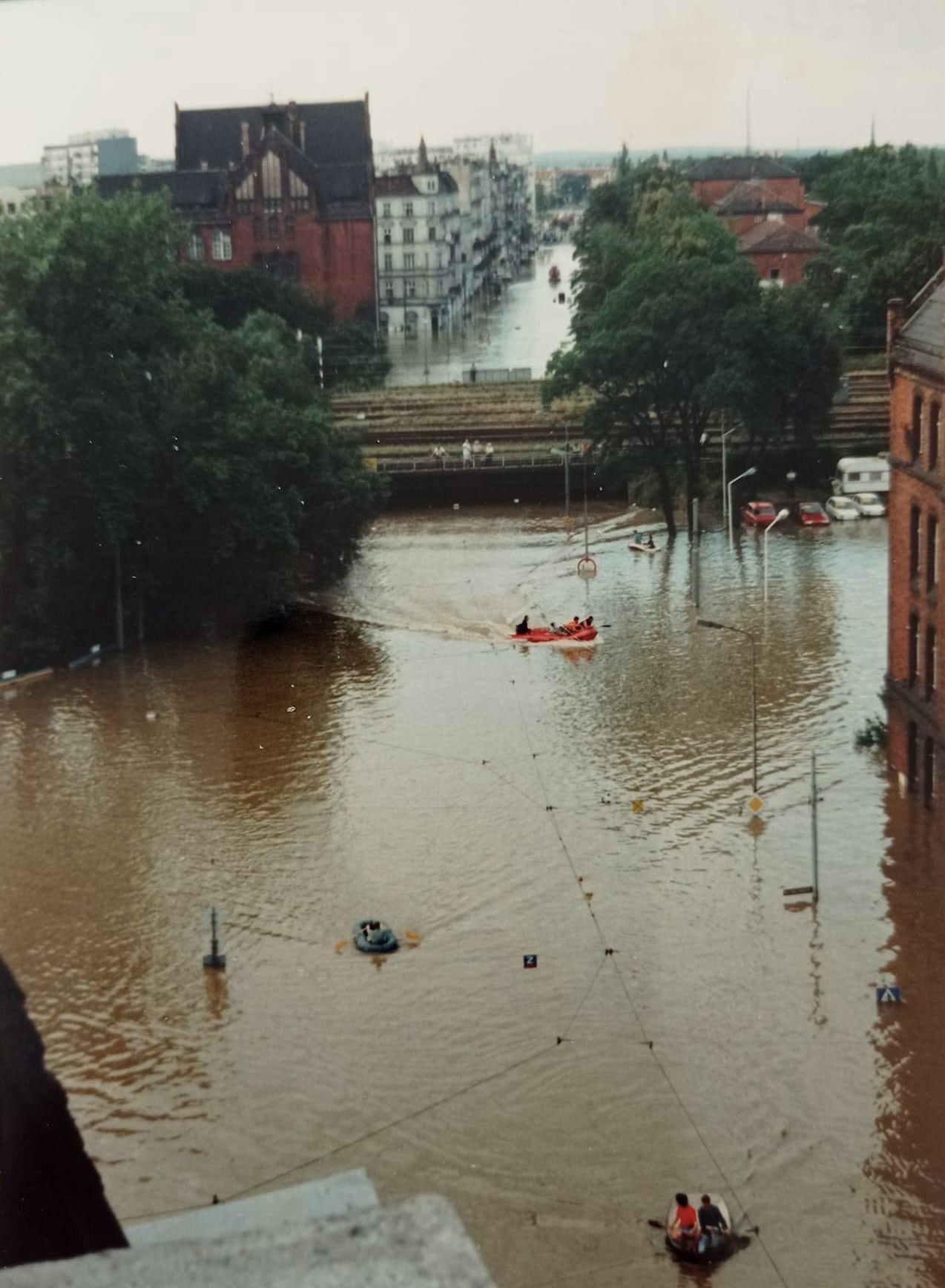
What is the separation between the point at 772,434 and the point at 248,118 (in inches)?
110

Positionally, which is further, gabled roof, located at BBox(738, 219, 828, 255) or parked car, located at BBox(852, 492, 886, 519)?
gabled roof, located at BBox(738, 219, 828, 255)

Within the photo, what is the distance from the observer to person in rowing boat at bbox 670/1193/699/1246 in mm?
4711

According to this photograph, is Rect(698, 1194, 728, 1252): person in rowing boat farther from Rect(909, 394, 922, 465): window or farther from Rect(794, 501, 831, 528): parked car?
Rect(794, 501, 831, 528): parked car

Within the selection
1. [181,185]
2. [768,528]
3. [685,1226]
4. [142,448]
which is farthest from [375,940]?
[142,448]

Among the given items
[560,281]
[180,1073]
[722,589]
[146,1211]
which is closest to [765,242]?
[560,281]

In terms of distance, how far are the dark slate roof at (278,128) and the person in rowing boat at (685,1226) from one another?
438 cm

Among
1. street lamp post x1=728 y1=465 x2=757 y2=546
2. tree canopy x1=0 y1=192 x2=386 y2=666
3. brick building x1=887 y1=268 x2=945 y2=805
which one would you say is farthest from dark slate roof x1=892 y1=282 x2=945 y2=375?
tree canopy x1=0 y1=192 x2=386 y2=666

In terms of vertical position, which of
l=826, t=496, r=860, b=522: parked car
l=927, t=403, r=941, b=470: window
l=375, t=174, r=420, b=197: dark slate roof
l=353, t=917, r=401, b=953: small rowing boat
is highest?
l=375, t=174, r=420, b=197: dark slate roof

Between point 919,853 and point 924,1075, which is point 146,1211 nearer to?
point 924,1075

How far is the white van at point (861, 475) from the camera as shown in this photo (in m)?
7.46

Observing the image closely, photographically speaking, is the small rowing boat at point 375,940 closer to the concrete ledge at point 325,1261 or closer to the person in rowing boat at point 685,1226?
the person in rowing boat at point 685,1226

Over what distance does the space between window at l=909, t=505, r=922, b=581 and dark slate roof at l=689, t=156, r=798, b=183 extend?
1.61 m

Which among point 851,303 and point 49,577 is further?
point 49,577

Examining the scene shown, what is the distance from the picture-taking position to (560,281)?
8555 millimetres
